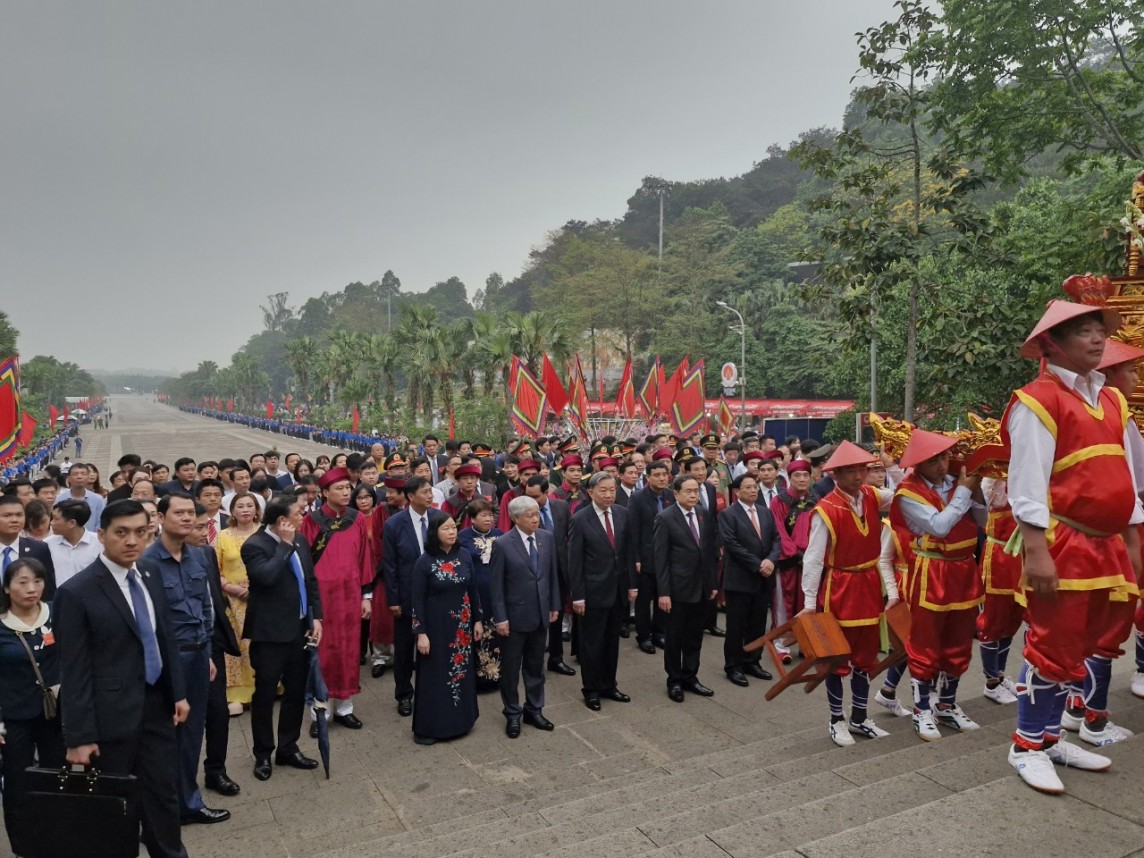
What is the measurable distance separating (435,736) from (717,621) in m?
4.03

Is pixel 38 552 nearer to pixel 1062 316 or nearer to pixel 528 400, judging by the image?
pixel 1062 316

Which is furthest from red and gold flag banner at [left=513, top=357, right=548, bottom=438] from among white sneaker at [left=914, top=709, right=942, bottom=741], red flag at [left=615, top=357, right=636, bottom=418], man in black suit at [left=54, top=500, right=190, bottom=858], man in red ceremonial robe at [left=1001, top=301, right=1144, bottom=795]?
man in red ceremonial robe at [left=1001, top=301, right=1144, bottom=795]

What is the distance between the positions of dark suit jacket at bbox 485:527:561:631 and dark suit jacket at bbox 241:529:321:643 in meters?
1.36

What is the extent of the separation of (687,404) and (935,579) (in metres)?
12.4

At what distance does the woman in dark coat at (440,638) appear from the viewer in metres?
5.27

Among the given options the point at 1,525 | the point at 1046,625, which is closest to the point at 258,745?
the point at 1,525

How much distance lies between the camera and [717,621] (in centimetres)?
846

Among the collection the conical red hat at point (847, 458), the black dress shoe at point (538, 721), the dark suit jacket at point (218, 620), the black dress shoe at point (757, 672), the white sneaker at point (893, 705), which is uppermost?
the conical red hat at point (847, 458)

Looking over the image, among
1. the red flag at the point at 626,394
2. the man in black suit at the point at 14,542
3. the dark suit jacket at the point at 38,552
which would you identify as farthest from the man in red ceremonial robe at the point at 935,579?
the red flag at the point at 626,394

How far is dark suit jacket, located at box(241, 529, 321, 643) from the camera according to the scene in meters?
4.58

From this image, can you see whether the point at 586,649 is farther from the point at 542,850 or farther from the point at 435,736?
the point at 542,850

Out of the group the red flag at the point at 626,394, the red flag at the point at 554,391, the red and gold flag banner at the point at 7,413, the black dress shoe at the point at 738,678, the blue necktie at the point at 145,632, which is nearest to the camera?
the blue necktie at the point at 145,632

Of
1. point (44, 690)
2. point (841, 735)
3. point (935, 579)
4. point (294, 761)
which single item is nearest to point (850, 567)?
point (935, 579)

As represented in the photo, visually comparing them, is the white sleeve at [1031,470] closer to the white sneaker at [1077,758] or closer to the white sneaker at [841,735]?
the white sneaker at [1077,758]
